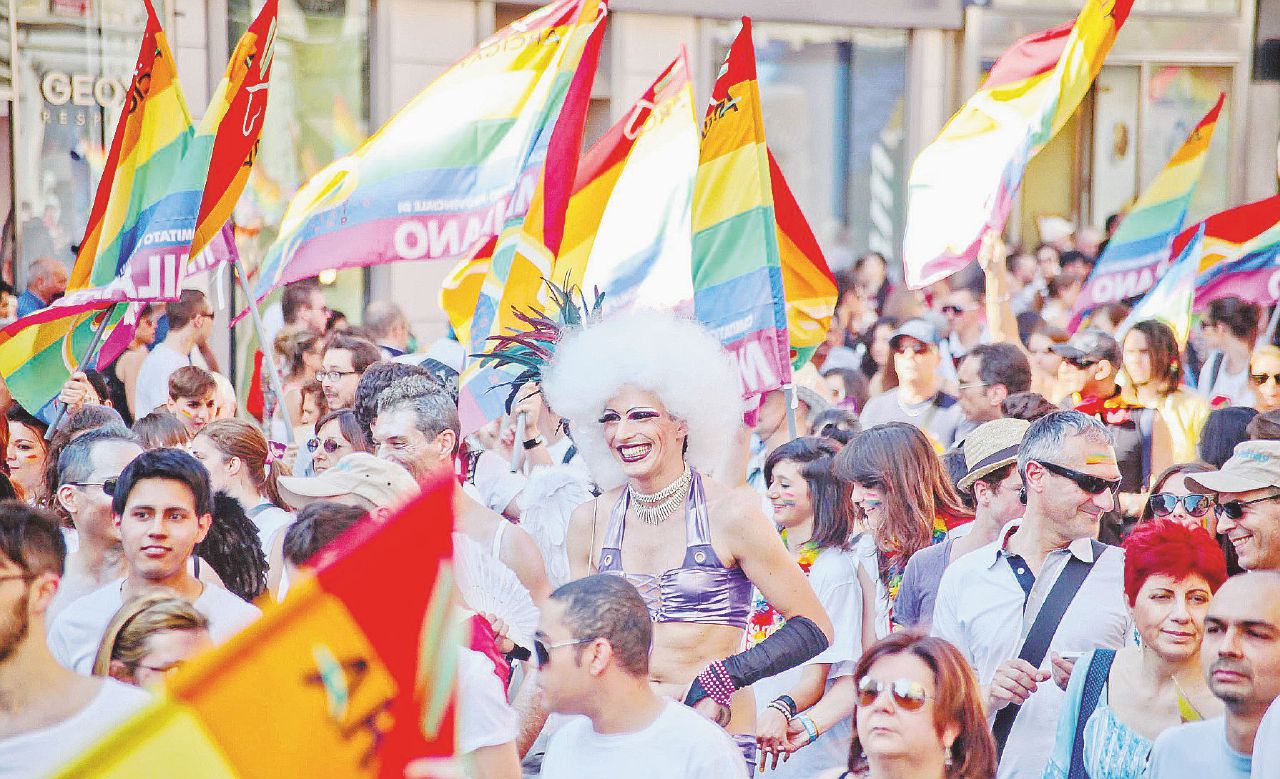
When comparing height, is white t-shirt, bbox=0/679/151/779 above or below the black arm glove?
above

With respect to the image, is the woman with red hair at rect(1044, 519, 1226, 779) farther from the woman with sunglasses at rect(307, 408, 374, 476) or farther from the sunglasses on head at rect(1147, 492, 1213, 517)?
the woman with sunglasses at rect(307, 408, 374, 476)

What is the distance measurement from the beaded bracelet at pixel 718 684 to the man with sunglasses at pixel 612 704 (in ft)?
1.69

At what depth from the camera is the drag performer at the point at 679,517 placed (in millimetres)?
4449

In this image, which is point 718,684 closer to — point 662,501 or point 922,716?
point 662,501

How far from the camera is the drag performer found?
4.45m

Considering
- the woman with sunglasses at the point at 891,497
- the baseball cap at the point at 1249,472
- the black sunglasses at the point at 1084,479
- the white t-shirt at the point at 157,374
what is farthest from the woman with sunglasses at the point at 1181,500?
the white t-shirt at the point at 157,374

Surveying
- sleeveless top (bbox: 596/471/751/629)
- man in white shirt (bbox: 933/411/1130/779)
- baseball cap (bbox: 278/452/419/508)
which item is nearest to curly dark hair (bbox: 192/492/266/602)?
baseball cap (bbox: 278/452/419/508)

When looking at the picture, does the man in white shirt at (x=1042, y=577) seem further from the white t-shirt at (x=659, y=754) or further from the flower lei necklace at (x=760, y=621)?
the white t-shirt at (x=659, y=754)

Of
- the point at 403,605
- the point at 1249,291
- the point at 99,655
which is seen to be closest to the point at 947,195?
the point at 1249,291

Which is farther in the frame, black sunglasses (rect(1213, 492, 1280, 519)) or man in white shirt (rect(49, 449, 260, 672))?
black sunglasses (rect(1213, 492, 1280, 519))

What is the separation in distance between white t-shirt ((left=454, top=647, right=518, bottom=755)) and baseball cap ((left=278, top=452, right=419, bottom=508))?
1069 millimetres

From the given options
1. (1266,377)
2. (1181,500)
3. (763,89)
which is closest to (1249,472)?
(1181,500)

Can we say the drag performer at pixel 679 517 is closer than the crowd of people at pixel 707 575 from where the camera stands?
No

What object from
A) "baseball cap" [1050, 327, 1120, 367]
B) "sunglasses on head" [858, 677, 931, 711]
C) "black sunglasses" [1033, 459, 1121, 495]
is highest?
"baseball cap" [1050, 327, 1120, 367]
